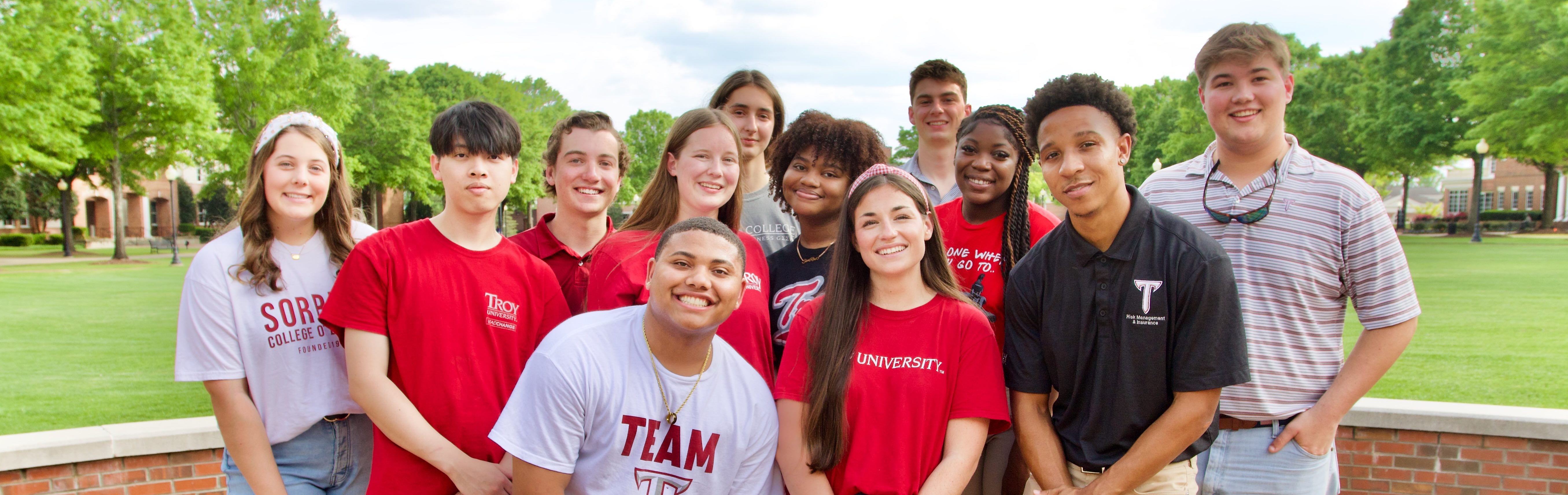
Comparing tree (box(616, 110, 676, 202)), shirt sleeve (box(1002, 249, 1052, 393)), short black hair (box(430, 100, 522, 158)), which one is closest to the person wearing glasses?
shirt sleeve (box(1002, 249, 1052, 393))

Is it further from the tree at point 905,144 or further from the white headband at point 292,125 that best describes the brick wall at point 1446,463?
the tree at point 905,144

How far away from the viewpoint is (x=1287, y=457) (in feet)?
10.1

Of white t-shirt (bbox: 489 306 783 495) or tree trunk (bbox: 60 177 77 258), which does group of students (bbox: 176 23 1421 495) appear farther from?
tree trunk (bbox: 60 177 77 258)

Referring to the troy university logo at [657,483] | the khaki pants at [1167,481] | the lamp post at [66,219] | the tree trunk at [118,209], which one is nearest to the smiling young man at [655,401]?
the troy university logo at [657,483]

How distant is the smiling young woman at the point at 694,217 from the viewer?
318cm

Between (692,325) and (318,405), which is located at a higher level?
(692,325)

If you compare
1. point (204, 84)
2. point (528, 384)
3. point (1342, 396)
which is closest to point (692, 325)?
point (528, 384)

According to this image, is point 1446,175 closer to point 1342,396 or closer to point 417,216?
point 417,216

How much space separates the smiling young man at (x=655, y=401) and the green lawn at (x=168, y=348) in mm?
6343

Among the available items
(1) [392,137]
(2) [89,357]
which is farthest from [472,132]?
(1) [392,137]

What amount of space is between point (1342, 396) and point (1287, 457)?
0.31m

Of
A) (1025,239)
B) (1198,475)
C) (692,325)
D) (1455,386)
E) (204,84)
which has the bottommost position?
(1455,386)

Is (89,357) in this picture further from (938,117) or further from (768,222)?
(938,117)

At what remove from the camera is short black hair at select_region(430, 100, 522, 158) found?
10.3 feet
